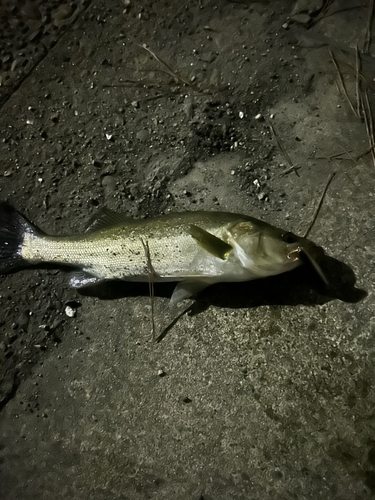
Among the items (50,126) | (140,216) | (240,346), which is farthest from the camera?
(50,126)

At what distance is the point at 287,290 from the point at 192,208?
3.22 feet

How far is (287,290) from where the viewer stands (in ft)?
9.29

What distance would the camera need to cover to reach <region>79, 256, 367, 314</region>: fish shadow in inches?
109

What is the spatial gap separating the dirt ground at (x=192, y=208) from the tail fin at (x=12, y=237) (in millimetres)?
174

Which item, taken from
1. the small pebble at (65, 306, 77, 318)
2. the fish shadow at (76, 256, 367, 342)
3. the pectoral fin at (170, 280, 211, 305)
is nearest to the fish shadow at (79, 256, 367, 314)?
the fish shadow at (76, 256, 367, 342)

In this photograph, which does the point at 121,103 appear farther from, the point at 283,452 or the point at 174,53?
the point at 283,452

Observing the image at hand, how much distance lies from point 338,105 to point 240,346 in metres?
1.98

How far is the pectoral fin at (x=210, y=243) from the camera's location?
8.18 feet

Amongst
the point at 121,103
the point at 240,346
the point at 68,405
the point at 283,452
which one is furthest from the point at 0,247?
the point at 283,452

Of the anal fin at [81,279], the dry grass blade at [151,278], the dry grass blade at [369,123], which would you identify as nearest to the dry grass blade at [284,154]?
the dry grass blade at [369,123]

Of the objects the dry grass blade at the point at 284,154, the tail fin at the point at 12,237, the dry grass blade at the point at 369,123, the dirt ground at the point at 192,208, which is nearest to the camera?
the dirt ground at the point at 192,208

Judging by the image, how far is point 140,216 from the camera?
3.25 metres

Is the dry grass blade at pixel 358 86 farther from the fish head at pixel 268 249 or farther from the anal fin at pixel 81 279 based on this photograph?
the anal fin at pixel 81 279

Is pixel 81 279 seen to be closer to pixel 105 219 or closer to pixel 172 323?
pixel 105 219
